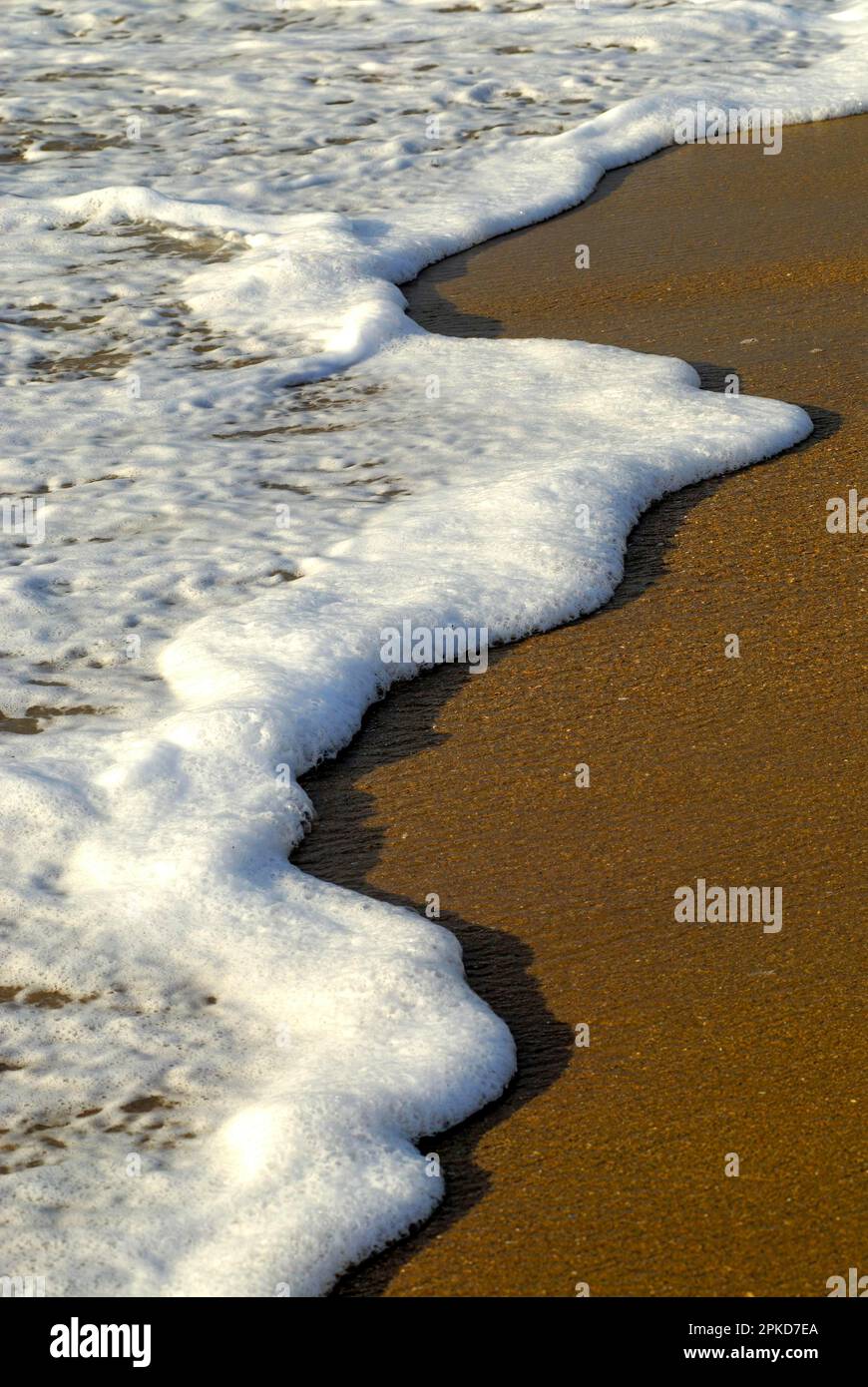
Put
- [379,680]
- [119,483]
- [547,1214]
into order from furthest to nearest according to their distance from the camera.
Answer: [119,483]
[379,680]
[547,1214]

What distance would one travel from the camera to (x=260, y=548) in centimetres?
420

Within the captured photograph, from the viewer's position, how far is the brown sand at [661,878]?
2.18 m

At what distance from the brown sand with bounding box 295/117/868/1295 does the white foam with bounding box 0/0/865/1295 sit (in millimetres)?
103

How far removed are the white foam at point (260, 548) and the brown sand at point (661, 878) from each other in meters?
0.10

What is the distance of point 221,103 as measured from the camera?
332 inches

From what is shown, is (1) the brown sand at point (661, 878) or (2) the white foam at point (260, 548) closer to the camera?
(1) the brown sand at point (661, 878)

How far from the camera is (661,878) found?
2.85m

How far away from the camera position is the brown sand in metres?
2.18

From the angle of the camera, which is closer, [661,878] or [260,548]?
[661,878]

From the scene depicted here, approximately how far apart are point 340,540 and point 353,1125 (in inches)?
83.6

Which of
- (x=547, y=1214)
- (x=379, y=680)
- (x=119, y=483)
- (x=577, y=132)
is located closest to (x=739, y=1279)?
(x=547, y=1214)

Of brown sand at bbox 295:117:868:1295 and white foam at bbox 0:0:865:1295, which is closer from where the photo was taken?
brown sand at bbox 295:117:868:1295

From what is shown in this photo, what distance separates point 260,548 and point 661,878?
1798 millimetres
